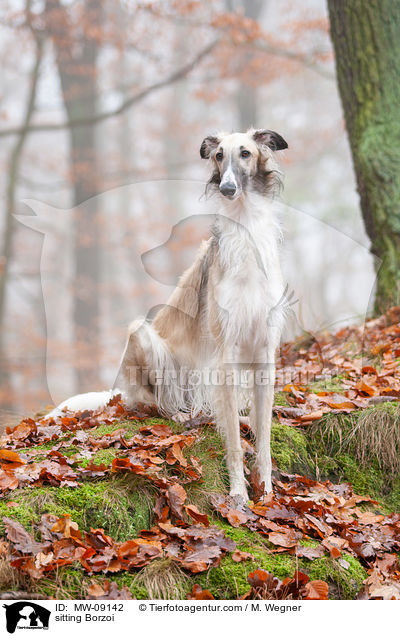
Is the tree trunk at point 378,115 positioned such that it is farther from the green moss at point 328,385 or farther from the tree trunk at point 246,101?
the tree trunk at point 246,101

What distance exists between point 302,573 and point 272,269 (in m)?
1.96

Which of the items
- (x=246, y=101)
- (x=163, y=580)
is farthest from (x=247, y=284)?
(x=246, y=101)

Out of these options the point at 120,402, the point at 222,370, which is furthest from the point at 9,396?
the point at 222,370

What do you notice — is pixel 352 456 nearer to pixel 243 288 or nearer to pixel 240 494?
pixel 240 494

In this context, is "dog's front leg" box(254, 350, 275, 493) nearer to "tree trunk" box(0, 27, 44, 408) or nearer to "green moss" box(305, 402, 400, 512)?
"green moss" box(305, 402, 400, 512)

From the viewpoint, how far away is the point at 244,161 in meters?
3.82

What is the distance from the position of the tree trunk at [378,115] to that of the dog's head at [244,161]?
2.92 metres

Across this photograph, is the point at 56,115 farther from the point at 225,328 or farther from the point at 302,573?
the point at 302,573

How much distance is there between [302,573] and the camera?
2.98 metres

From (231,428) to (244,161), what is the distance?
5.92 ft

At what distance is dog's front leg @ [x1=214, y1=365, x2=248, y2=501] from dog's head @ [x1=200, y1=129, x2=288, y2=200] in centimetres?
127

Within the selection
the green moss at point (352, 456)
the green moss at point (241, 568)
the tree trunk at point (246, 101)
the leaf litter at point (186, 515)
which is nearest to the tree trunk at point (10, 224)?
the tree trunk at point (246, 101)

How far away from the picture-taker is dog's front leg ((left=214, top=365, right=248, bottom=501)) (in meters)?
3.78
